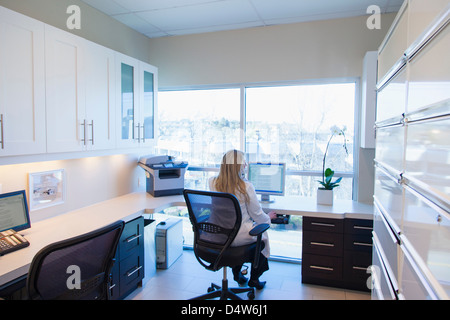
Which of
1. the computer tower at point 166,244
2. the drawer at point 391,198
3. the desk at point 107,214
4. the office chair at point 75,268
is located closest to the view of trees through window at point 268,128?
the desk at point 107,214

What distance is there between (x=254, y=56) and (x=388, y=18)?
133cm

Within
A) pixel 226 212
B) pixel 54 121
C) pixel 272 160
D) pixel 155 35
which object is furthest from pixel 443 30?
pixel 155 35

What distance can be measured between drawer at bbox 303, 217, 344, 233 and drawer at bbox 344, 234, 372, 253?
93mm

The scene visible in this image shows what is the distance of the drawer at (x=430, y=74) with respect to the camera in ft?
2.68

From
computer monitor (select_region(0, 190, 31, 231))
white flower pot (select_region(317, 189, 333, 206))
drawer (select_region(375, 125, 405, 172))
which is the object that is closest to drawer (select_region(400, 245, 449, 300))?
drawer (select_region(375, 125, 405, 172))

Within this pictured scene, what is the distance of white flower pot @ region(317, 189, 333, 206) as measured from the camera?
290 centimetres

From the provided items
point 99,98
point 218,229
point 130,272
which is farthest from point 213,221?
point 99,98

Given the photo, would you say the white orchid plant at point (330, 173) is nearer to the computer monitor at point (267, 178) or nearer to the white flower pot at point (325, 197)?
the white flower pot at point (325, 197)

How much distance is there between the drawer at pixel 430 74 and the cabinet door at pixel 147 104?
2.42 m

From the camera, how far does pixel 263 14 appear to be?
9.53ft

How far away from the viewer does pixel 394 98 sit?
148cm

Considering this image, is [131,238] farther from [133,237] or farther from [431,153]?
[431,153]

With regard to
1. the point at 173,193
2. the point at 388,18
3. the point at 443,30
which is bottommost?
the point at 173,193

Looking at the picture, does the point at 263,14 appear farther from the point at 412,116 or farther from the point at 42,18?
the point at 412,116
